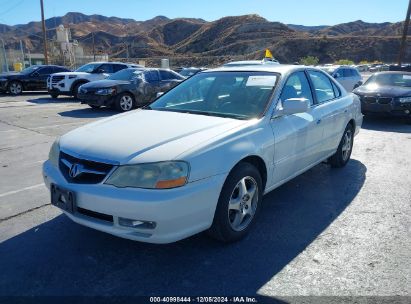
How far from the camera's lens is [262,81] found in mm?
4219

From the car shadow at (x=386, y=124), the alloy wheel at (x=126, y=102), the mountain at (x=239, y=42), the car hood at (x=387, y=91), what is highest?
the mountain at (x=239, y=42)

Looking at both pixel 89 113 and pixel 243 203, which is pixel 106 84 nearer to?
pixel 89 113

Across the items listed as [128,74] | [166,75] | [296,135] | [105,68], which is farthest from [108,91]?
[296,135]

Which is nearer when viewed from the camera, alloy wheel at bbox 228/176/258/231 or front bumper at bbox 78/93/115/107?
alloy wheel at bbox 228/176/258/231

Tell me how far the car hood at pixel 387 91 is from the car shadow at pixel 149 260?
703 cm

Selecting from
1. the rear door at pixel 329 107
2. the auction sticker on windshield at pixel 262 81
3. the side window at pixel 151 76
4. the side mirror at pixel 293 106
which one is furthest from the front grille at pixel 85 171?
the side window at pixel 151 76

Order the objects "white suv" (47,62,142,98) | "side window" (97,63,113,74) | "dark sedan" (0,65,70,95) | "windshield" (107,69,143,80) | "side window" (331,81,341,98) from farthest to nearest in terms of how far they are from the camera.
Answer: "dark sedan" (0,65,70,95) < "side window" (97,63,113,74) < "white suv" (47,62,142,98) < "windshield" (107,69,143,80) < "side window" (331,81,341,98)

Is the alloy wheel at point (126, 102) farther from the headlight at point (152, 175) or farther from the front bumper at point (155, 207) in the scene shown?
the headlight at point (152, 175)

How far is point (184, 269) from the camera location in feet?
10.1

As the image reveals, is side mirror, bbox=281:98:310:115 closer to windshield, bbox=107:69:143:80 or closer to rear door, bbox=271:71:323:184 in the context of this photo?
rear door, bbox=271:71:323:184

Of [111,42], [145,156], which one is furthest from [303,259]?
[111,42]

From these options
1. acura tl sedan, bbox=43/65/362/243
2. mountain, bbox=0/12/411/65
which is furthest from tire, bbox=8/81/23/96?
mountain, bbox=0/12/411/65

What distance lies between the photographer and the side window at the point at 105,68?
16.7m

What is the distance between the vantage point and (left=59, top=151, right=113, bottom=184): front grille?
297 cm
